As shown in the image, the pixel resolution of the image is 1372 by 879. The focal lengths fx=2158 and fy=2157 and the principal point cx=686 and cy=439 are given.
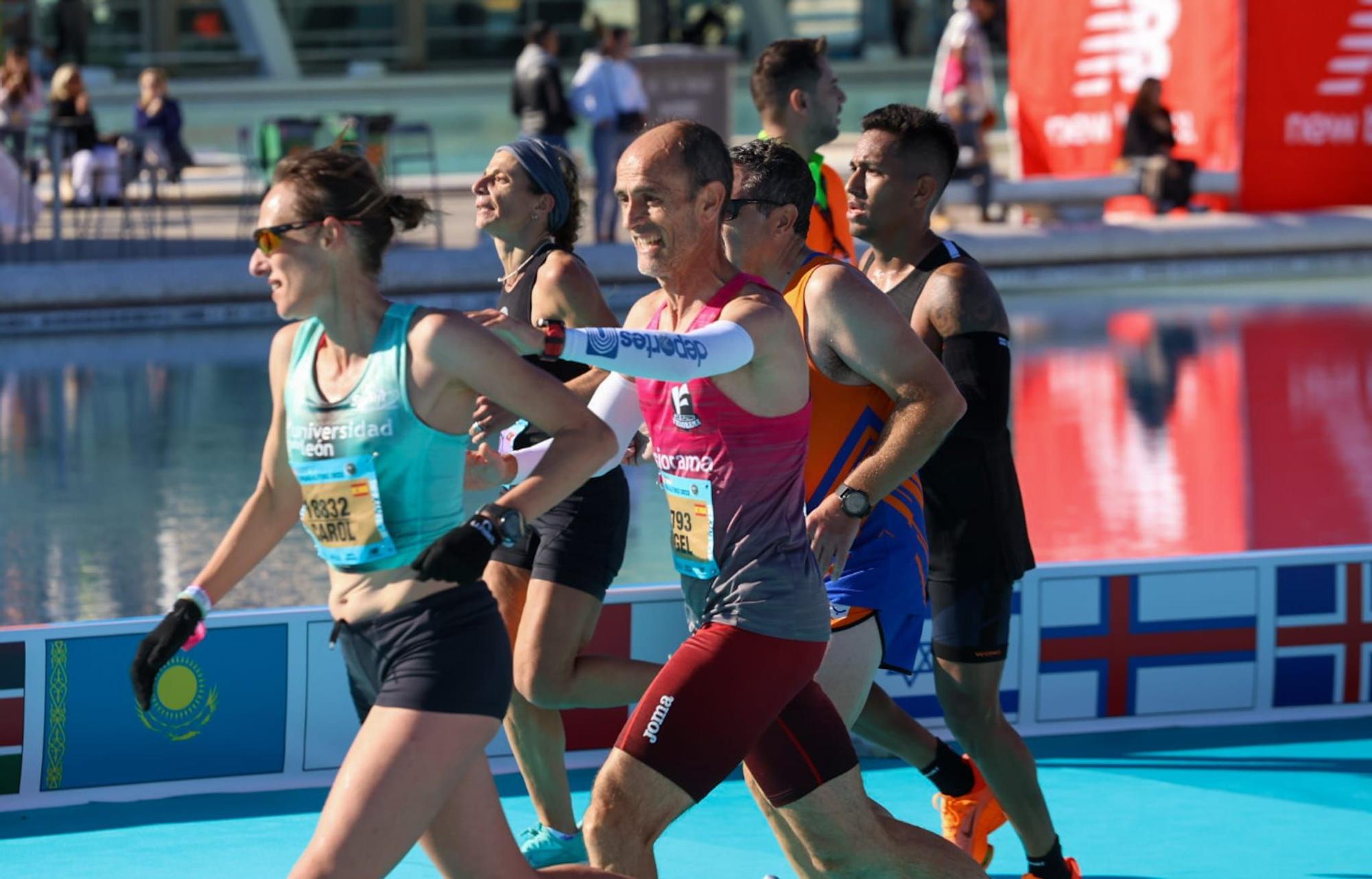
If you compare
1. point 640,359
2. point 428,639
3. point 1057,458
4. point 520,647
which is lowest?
point 1057,458

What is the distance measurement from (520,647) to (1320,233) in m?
17.2

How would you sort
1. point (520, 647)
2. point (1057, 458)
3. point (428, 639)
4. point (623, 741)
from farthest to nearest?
point (1057, 458) → point (520, 647) → point (623, 741) → point (428, 639)

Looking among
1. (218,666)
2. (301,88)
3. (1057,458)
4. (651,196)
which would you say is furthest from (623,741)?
(301,88)

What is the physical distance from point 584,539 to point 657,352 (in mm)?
1379

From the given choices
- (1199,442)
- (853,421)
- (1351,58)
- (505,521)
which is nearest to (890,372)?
(853,421)

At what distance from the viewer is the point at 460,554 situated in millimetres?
3471

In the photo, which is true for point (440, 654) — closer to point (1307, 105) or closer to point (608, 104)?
point (608, 104)

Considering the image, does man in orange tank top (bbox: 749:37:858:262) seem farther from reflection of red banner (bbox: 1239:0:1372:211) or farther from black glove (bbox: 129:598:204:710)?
reflection of red banner (bbox: 1239:0:1372:211)

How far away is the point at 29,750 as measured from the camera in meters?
5.80

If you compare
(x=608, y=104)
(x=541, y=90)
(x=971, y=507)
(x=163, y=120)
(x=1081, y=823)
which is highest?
(x=541, y=90)

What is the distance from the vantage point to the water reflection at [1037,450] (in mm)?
9227

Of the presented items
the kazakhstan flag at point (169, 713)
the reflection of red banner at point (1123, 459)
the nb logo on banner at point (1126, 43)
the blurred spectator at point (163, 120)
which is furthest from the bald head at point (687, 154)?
the nb logo on banner at point (1126, 43)

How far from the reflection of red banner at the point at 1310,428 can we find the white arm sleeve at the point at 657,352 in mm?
6037

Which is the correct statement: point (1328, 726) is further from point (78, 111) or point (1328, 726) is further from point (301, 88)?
point (301, 88)
